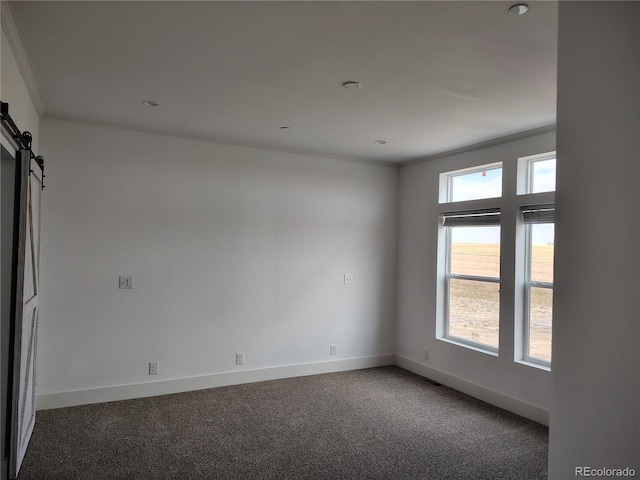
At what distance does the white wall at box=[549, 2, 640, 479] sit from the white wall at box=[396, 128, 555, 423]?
2719 mm

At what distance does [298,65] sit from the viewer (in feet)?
8.64

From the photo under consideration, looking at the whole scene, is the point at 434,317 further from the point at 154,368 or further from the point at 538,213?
the point at 154,368

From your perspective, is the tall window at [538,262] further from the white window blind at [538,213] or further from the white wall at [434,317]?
the white wall at [434,317]

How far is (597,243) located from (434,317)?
3853 millimetres

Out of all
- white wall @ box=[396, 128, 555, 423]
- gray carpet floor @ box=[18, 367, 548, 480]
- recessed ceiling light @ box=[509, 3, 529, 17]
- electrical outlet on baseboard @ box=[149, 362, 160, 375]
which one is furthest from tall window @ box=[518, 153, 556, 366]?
electrical outlet on baseboard @ box=[149, 362, 160, 375]

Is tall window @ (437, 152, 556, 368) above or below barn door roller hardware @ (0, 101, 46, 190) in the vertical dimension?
below

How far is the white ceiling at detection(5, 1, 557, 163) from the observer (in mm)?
2066

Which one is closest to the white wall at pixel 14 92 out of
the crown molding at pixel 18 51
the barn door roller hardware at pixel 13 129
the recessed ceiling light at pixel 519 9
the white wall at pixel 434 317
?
the crown molding at pixel 18 51

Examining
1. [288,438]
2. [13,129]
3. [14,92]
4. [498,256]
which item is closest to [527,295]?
[498,256]

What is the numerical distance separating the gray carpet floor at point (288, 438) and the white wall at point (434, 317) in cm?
21

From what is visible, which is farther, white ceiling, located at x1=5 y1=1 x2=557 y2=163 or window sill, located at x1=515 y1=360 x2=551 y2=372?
window sill, located at x1=515 y1=360 x2=551 y2=372

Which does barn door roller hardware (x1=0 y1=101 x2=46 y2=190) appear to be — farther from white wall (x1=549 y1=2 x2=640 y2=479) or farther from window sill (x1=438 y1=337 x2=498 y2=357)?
window sill (x1=438 y1=337 x2=498 y2=357)

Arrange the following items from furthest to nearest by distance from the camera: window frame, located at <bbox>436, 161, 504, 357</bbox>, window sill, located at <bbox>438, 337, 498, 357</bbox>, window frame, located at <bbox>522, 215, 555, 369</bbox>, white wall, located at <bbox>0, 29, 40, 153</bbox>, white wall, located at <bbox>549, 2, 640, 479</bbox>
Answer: window frame, located at <bbox>436, 161, 504, 357</bbox> → window sill, located at <bbox>438, 337, 498, 357</bbox> → window frame, located at <bbox>522, 215, 555, 369</bbox> → white wall, located at <bbox>0, 29, 40, 153</bbox> → white wall, located at <bbox>549, 2, 640, 479</bbox>

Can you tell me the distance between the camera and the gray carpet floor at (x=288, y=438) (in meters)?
2.90
